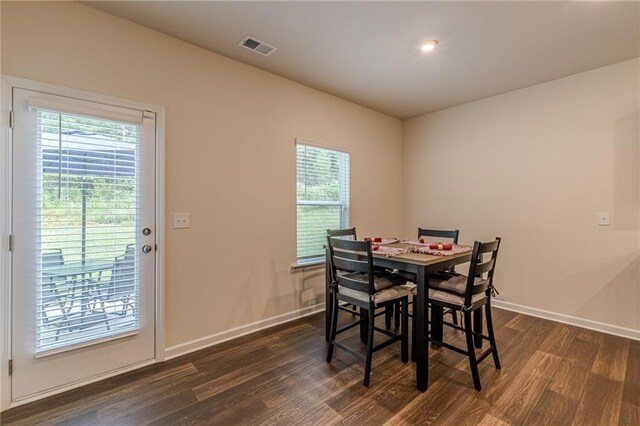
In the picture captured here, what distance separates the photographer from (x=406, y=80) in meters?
3.29

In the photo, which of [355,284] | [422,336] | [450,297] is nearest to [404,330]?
[422,336]

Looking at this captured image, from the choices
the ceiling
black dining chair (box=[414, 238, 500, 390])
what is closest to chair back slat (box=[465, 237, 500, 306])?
black dining chair (box=[414, 238, 500, 390])

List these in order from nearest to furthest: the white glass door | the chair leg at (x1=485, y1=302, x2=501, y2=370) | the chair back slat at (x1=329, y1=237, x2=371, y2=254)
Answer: the white glass door, the chair back slat at (x1=329, y1=237, x2=371, y2=254), the chair leg at (x1=485, y1=302, x2=501, y2=370)

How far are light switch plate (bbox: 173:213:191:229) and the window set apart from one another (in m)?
1.25

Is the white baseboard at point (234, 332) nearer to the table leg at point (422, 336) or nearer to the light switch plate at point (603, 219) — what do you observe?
the table leg at point (422, 336)

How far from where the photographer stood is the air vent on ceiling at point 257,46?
8.18ft

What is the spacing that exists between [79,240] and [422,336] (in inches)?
97.4

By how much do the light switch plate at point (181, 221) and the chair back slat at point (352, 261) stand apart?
124 centimetres

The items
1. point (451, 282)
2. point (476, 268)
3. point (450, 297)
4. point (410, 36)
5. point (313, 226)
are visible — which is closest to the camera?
point (476, 268)

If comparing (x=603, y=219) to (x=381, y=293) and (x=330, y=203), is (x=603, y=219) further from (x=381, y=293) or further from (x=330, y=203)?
(x=330, y=203)

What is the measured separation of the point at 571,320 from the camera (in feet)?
10.4

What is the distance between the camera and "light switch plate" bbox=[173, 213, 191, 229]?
2.48m

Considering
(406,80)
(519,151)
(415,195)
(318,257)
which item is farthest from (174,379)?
(519,151)

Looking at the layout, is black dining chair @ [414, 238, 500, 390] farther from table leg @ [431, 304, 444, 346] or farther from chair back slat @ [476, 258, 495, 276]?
table leg @ [431, 304, 444, 346]
